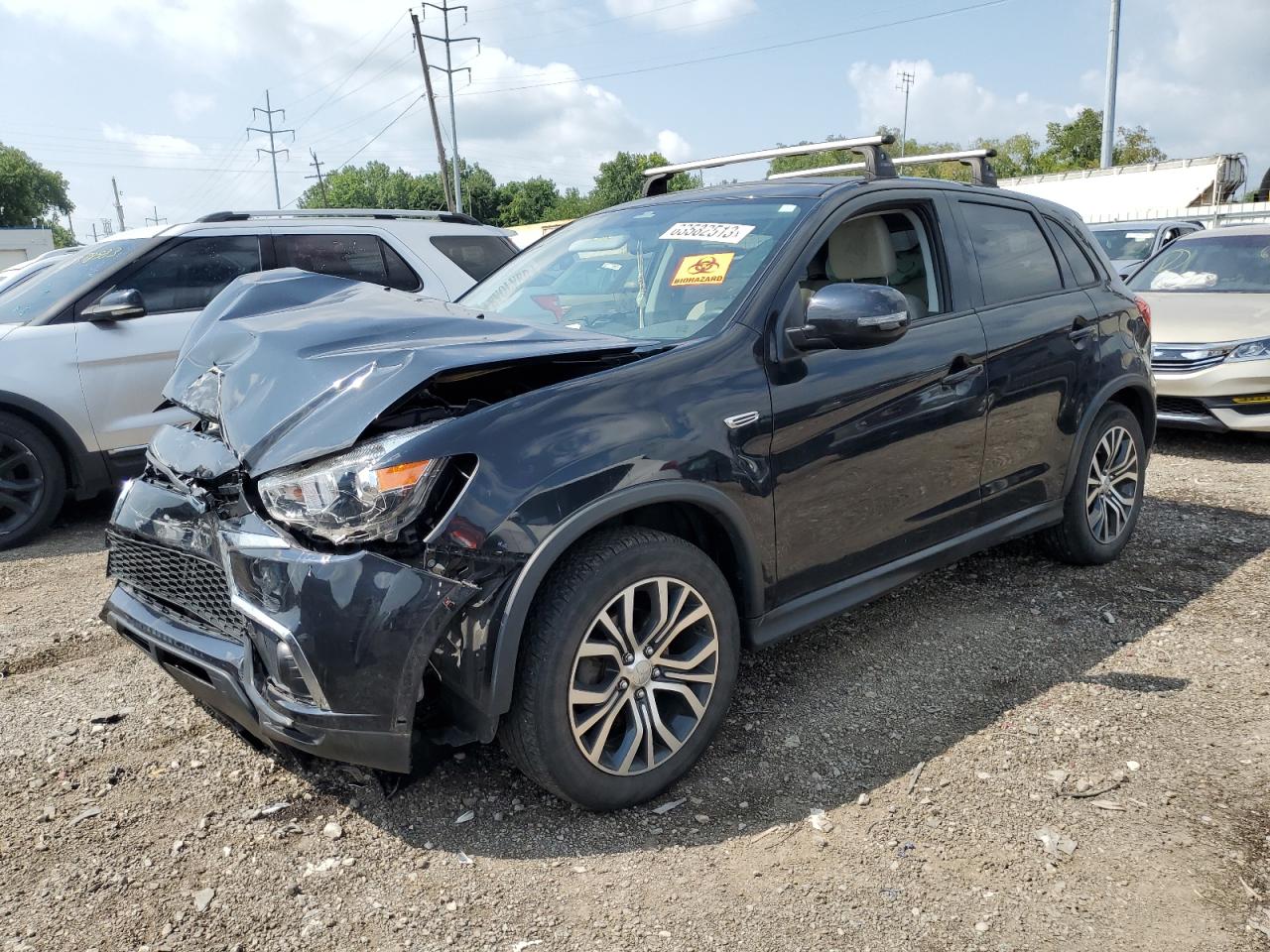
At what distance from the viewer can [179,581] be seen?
114 inches

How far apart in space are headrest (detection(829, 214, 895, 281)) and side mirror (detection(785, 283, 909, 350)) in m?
0.51

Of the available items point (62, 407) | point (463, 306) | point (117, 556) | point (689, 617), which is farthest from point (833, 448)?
point (62, 407)

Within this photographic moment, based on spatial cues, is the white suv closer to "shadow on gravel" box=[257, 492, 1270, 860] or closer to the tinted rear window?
the tinted rear window

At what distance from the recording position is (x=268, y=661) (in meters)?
2.49

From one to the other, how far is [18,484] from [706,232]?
4551 millimetres

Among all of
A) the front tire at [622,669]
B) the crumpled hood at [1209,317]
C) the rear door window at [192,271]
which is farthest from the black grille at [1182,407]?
the rear door window at [192,271]

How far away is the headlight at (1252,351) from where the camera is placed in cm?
706

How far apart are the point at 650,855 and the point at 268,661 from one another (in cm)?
114

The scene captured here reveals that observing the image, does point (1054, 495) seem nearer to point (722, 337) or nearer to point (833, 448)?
point (833, 448)

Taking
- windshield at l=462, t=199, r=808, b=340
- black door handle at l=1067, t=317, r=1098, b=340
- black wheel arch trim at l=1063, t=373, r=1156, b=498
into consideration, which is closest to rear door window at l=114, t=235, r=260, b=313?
windshield at l=462, t=199, r=808, b=340

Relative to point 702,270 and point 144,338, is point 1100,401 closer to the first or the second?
point 702,270

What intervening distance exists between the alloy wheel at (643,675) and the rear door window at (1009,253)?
2000mm

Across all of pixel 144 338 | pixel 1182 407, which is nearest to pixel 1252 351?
pixel 1182 407

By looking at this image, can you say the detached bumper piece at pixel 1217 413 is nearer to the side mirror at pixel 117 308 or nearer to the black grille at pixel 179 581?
the black grille at pixel 179 581
